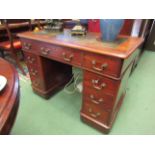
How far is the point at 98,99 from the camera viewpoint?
1.12 meters

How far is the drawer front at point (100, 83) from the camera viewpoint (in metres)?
0.96

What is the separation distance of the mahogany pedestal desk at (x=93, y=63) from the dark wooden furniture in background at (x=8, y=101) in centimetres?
51

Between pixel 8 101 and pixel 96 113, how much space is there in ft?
2.91

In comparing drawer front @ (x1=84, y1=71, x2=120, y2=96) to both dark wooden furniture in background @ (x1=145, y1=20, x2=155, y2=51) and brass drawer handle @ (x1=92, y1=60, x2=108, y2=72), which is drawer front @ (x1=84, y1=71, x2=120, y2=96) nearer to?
brass drawer handle @ (x1=92, y1=60, x2=108, y2=72)

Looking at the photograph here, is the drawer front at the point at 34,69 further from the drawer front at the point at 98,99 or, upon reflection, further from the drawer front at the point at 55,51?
the drawer front at the point at 98,99

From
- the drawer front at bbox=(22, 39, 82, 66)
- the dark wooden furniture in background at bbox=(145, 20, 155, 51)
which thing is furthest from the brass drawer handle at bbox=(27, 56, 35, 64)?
the dark wooden furniture in background at bbox=(145, 20, 155, 51)

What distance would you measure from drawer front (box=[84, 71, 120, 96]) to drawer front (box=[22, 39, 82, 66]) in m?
0.14

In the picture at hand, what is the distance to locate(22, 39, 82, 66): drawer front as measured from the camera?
1056 millimetres

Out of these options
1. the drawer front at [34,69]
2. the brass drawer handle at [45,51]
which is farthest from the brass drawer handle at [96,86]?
the drawer front at [34,69]
